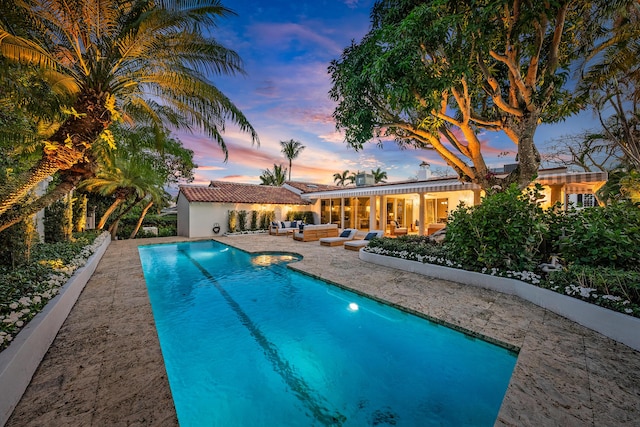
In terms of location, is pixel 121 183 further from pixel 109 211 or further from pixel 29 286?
pixel 29 286

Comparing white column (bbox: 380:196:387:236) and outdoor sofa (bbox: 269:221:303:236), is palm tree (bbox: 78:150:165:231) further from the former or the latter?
white column (bbox: 380:196:387:236)

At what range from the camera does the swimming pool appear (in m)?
4.23

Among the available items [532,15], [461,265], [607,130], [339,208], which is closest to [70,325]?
[461,265]

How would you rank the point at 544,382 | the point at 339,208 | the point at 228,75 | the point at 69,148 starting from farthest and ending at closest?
the point at 339,208 → the point at 228,75 → the point at 69,148 → the point at 544,382

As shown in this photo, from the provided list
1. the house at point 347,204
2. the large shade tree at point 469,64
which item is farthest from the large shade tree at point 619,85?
the house at point 347,204

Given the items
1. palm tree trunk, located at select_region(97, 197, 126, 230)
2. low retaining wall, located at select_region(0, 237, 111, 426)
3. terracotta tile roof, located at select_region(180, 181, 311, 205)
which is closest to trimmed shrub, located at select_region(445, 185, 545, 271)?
low retaining wall, located at select_region(0, 237, 111, 426)

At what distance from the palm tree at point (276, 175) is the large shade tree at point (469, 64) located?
37600 millimetres

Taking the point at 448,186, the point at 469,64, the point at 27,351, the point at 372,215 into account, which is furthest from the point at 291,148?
the point at 27,351

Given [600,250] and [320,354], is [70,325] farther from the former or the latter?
[600,250]

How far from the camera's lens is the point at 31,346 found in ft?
14.2

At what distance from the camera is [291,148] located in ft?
165

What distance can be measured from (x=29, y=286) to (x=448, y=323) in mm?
10454

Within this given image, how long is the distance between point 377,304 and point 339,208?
858 inches

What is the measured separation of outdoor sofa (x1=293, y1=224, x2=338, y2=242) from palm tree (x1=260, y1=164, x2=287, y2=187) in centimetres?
2872
